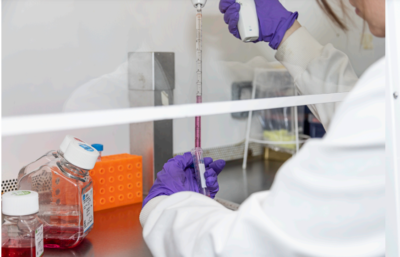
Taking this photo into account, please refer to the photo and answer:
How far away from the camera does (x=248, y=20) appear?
3.69 feet

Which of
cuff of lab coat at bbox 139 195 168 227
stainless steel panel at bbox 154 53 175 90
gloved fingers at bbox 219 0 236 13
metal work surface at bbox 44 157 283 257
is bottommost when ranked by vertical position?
metal work surface at bbox 44 157 283 257

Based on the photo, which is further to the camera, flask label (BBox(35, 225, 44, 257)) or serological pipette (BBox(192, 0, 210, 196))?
serological pipette (BBox(192, 0, 210, 196))

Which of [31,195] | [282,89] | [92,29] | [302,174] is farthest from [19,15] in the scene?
[282,89]

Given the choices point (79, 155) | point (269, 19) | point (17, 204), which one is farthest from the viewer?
point (269, 19)

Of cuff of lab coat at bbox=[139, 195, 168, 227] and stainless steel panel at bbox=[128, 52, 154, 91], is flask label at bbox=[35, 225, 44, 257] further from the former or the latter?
stainless steel panel at bbox=[128, 52, 154, 91]

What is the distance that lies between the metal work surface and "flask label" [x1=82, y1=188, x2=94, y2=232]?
0.12 ft

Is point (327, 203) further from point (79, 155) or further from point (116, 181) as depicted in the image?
point (116, 181)

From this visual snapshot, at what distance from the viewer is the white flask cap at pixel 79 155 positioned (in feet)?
2.82

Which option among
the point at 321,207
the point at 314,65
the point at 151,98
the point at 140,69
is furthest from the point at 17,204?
the point at 314,65

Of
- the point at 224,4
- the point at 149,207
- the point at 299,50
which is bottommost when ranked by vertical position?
the point at 149,207

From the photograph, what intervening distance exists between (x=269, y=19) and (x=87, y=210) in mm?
789

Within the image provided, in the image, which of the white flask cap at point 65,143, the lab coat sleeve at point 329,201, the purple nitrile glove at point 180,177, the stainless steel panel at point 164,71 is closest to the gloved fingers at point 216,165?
the purple nitrile glove at point 180,177

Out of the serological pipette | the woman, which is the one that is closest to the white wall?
the serological pipette

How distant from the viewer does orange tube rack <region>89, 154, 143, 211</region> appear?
1137 millimetres
